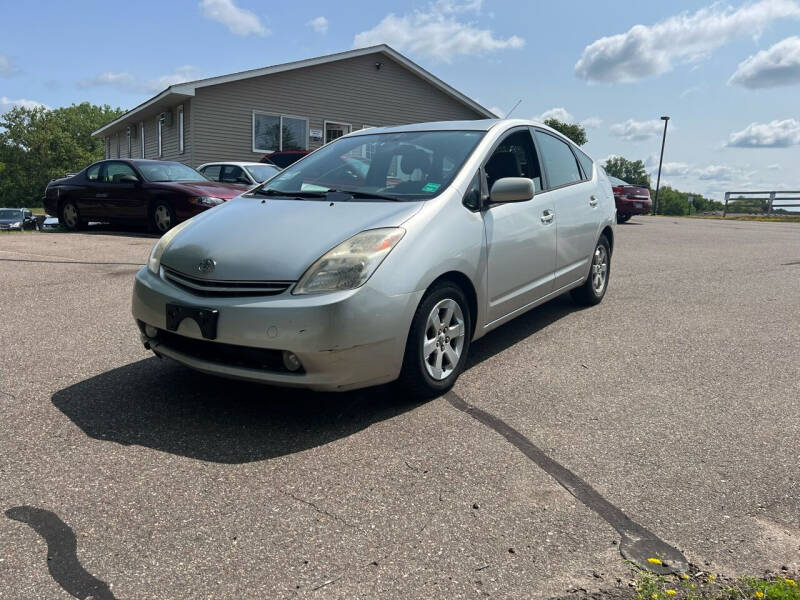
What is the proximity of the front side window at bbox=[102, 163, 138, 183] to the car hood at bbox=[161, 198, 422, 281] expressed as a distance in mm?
8333

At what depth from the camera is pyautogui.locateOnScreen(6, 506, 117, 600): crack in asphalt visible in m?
2.04

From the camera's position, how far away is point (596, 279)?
20.4ft

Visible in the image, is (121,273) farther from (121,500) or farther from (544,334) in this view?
(121,500)

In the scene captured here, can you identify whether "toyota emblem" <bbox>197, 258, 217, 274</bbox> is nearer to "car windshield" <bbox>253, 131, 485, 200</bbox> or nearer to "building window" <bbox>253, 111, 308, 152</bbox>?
"car windshield" <bbox>253, 131, 485, 200</bbox>

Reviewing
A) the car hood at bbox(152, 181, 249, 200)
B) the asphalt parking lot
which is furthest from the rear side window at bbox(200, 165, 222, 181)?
the asphalt parking lot

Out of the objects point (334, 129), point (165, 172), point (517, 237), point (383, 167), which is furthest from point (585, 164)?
point (334, 129)

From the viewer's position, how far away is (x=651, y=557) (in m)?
2.25

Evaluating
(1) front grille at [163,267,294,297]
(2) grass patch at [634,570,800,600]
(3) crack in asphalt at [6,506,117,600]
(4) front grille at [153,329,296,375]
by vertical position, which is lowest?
(3) crack in asphalt at [6,506,117,600]

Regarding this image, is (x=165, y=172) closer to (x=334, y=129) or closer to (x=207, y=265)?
(x=207, y=265)

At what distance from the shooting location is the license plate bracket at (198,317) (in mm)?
3158

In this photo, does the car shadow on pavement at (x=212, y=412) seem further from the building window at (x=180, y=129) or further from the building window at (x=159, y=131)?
the building window at (x=159, y=131)

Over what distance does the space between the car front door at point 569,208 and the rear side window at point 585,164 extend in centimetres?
10

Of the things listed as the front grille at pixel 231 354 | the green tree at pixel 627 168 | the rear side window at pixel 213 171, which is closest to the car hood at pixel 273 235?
the front grille at pixel 231 354

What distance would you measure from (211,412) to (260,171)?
1093 cm
